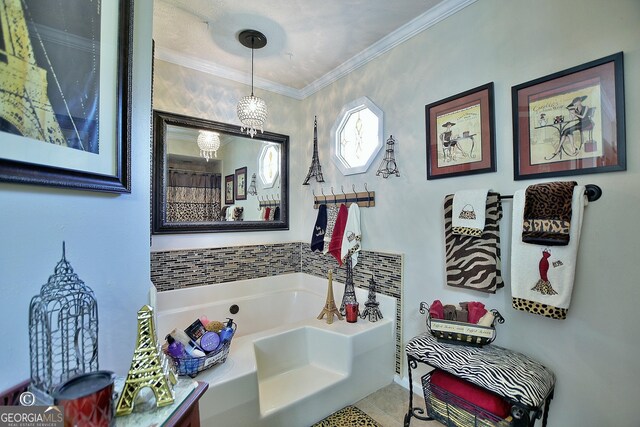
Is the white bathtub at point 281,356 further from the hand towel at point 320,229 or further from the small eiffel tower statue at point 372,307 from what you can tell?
the hand towel at point 320,229

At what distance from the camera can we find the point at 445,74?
75.4 inches

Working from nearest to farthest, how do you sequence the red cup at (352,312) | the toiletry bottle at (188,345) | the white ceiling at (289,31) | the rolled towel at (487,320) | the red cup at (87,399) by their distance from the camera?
the red cup at (87,399) < the toiletry bottle at (188,345) < the rolled towel at (487,320) < the white ceiling at (289,31) < the red cup at (352,312)

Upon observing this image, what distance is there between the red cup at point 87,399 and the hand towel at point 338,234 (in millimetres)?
1989

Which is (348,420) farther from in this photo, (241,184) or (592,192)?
(241,184)

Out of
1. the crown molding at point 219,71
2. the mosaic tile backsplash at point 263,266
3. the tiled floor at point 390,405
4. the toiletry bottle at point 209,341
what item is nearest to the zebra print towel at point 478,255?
the mosaic tile backsplash at point 263,266

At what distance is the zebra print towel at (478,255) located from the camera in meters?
1.61

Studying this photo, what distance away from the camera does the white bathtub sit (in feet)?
4.86

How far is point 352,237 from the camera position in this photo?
8.03ft

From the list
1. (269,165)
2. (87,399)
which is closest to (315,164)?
(269,165)

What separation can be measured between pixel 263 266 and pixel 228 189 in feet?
2.87

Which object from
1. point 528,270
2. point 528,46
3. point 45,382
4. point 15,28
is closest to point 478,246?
point 528,270

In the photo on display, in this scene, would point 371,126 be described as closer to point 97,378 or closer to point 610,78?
point 610,78

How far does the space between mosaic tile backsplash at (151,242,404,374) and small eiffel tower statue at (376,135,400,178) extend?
666mm

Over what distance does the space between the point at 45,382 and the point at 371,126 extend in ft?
8.01
